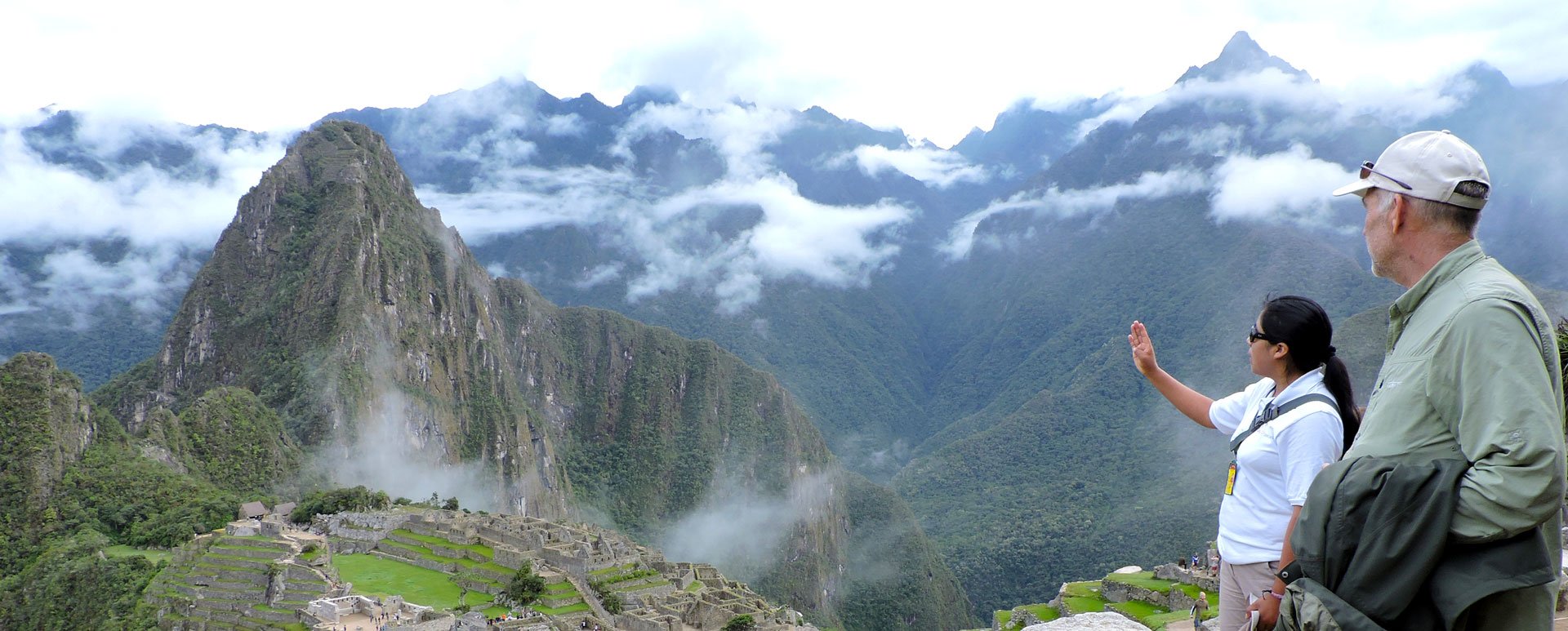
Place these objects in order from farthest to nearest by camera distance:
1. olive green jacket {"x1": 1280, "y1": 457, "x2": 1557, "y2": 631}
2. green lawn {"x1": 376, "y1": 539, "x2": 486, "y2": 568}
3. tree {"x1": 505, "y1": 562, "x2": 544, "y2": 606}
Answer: green lawn {"x1": 376, "y1": 539, "x2": 486, "y2": 568}
tree {"x1": 505, "y1": 562, "x2": 544, "y2": 606}
olive green jacket {"x1": 1280, "y1": 457, "x2": 1557, "y2": 631}

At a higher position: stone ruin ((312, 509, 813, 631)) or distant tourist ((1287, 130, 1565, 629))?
distant tourist ((1287, 130, 1565, 629))

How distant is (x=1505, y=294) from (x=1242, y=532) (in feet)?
7.25

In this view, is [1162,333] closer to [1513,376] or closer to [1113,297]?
[1113,297]

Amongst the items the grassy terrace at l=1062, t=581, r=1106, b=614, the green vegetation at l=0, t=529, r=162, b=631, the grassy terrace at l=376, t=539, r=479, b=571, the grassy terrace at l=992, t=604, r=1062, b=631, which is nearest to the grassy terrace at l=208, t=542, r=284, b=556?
the green vegetation at l=0, t=529, r=162, b=631

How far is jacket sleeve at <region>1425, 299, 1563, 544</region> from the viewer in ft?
10.6

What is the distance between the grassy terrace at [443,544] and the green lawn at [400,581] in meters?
1.96

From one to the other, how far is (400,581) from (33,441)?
31.9 metres

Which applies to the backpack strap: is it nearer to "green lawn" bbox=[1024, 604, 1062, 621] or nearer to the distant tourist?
the distant tourist

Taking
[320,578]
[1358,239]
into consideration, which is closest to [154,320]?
[320,578]

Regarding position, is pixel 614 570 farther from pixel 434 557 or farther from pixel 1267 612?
pixel 1267 612

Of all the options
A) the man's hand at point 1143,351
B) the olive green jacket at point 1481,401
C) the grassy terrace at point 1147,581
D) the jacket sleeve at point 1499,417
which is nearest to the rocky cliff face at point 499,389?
the grassy terrace at point 1147,581

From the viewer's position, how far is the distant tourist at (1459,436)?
3303 mm

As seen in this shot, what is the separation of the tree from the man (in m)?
31.1

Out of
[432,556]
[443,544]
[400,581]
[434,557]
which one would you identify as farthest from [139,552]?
[400,581]
